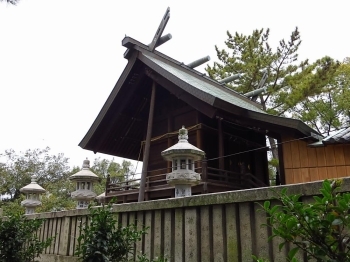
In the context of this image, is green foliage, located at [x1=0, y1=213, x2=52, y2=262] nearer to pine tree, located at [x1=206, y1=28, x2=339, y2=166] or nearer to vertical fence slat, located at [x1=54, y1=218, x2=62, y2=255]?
vertical fence slat, located at [x1=54, y1=218, x2=62, y2=255]

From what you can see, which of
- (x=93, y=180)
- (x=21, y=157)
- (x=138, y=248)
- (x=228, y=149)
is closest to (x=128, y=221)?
(x=138, y=248)

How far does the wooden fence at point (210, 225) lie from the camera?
100.0 inches

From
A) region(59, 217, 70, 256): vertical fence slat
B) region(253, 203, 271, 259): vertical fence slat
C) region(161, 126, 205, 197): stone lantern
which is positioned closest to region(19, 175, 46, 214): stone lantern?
region(59, 217, 70, 256): vertical fence slat

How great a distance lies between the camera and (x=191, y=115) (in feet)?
35.0

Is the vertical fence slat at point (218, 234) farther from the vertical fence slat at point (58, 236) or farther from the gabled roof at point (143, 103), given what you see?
the gabled roof at point (143, 103)

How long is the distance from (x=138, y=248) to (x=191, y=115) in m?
7.33

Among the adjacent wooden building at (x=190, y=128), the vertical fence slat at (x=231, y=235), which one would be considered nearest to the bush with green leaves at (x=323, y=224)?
the vertical fence slat at (x=231, y=235)

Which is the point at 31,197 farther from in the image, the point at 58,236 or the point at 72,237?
the point at 72,237

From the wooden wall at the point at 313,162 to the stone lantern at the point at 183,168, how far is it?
11.2 feet

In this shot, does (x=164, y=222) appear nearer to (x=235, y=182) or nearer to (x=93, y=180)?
(x=93, y=180)

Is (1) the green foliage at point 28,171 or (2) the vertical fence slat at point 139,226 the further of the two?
(1) the green foliage at point 28,171

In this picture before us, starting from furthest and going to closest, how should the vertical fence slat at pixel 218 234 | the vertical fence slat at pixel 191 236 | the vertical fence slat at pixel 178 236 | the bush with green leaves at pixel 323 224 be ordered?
1. the vertical fence slat at pixel 178 236
2. the vertical fence slat at pixel 191 236
3. the vertical fence slat at pixel 218 234
4. the bush with green leaves at pixel 323 224

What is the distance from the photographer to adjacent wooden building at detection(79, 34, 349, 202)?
27.1ft

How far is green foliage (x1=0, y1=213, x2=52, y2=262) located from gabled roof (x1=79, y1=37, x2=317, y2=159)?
204 inches
